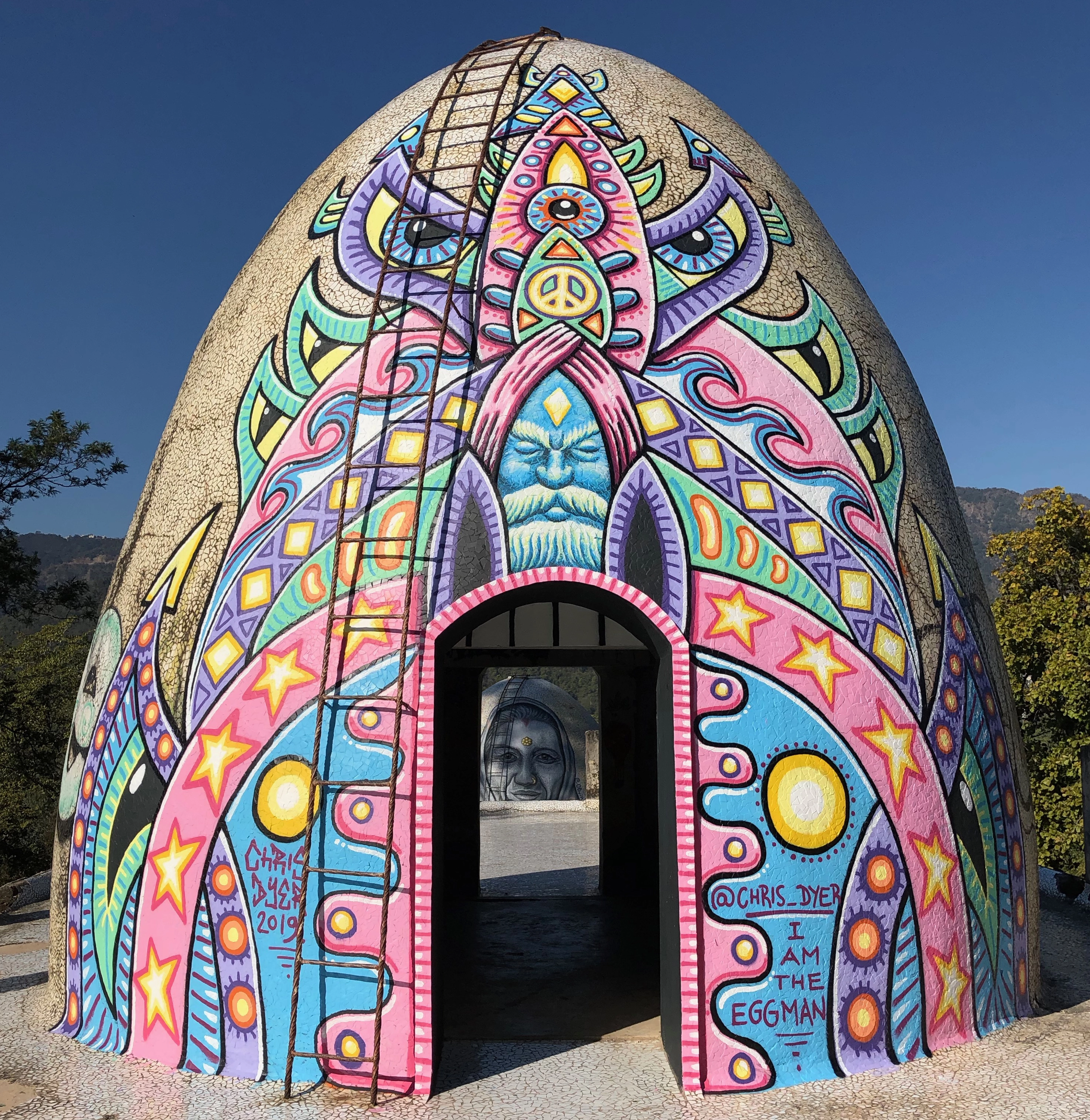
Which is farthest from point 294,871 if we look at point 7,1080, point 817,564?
point 817,564

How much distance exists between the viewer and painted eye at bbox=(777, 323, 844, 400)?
23.5ft

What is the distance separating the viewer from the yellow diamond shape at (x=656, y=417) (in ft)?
22.1

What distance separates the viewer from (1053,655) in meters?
16.5

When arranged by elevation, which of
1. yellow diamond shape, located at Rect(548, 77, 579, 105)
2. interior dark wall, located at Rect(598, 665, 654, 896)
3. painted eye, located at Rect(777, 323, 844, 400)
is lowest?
interior dark wall, located at Rect(598, 665, 654, 896)

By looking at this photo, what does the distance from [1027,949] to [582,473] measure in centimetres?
485

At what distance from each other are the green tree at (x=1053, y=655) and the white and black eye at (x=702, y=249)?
10630 mm

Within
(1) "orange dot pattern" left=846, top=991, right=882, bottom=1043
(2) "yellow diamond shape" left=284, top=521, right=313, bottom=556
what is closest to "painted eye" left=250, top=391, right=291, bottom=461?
(2) "yellow diamond shape" left=284, top=521, right=313, bottom=556

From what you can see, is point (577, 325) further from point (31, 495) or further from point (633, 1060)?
point (31, 495)

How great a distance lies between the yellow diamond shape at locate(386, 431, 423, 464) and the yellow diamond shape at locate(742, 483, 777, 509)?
7.11 feet

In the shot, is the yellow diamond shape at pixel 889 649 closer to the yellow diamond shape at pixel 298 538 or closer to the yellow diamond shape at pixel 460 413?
the yellow diamond shape at pixel 460 413

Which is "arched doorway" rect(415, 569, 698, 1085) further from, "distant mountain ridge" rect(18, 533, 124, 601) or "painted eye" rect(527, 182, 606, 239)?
"distant mountain ridge" rect(18, 533, 124, 601)

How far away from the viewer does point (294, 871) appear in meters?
6.17

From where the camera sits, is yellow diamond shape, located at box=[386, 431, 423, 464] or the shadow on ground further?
the shadow on ground

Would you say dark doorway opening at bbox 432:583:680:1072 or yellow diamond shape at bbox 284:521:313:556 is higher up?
yellow diamond shape at bbox 284:521:313:556
